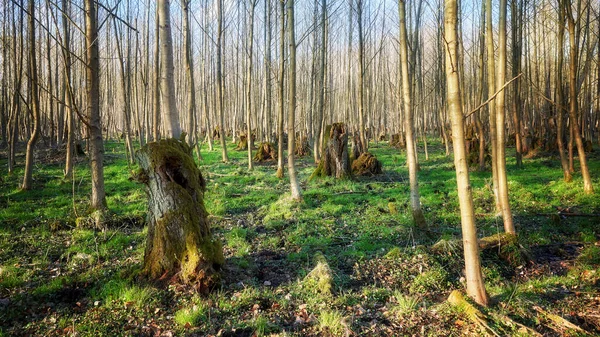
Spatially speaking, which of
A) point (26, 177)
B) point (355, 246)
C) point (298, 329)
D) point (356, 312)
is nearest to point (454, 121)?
point (356, 312)

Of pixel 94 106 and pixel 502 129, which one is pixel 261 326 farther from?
pixel 94 106

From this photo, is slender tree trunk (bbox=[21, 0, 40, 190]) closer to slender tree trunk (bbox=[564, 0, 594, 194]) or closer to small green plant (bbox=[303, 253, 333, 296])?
small green plant (bbox=[303, 253, 333, 296])

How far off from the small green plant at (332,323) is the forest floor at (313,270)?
2 centimetres

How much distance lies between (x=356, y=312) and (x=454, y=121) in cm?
207

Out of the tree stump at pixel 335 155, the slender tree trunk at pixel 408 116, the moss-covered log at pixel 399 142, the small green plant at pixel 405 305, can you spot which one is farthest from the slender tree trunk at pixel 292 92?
the moss-covered log at pixel 399 142

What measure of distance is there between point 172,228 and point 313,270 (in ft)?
5.70

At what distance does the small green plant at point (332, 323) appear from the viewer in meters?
3.20

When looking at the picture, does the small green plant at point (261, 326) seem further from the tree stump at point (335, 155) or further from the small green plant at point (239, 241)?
the tree stump at point (335, 155)

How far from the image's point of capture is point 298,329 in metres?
3.29

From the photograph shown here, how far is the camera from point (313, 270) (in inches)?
170

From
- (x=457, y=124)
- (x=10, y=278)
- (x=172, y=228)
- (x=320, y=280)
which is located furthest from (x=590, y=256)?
(x=10, y=278)

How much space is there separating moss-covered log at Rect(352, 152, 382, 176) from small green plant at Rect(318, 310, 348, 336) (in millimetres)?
7985

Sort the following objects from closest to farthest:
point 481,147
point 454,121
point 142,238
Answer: point 454,121
point 142,238
point 481,147

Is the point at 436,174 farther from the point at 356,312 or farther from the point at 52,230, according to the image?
the point at 52,230
